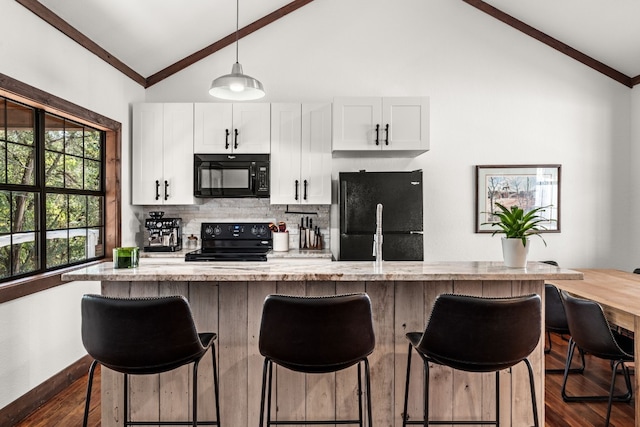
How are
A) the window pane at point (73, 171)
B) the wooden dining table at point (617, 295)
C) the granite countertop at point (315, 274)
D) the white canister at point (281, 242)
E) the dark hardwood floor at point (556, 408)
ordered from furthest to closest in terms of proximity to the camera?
1. the white canister at point (281, 242)
2. the window pane at point (73, 171)
3. the dark hardwood floor at point (556, 408)
4. the wooden dining table at point (617, 295)
5. the granite countertop at point (315, 274)

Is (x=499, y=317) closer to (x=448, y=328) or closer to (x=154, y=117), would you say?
(x=448, y=328)

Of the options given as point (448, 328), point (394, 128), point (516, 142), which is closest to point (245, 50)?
point (394, 128)

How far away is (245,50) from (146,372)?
11.7ft

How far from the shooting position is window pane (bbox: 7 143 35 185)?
108 inches

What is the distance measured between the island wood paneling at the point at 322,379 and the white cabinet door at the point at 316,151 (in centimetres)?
203

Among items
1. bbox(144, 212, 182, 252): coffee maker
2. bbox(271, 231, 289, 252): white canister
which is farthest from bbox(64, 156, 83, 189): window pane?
bbox(271, 231, 289, 252): white canister

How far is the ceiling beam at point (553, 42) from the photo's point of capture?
4484 mm

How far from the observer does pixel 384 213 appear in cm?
385

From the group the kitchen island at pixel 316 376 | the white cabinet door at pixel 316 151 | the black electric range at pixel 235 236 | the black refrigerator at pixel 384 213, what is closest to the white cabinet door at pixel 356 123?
the white cabinet door at pixel 316 151

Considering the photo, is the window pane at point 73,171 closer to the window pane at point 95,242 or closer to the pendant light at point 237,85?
the window pane at point 95,242

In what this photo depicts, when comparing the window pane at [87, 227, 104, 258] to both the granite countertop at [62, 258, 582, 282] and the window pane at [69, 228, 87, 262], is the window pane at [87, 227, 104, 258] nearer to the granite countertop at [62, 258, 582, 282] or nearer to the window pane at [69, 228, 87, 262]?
the window pane at [69, 228, 87, 262]

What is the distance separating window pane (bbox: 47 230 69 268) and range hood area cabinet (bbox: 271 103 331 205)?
179 cm

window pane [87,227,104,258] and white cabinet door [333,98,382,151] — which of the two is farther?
white cabinet door [333,98,382,151]

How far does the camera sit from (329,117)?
4.18 m
